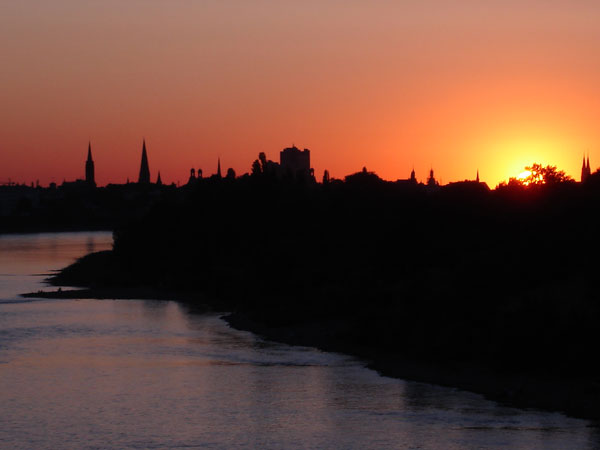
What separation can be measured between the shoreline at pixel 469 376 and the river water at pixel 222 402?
3.11 feet

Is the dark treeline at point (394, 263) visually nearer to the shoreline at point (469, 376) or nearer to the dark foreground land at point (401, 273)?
the dark foreground land at point (401, 273)

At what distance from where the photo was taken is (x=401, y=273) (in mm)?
77500

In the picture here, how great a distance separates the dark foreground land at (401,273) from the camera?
4903cm

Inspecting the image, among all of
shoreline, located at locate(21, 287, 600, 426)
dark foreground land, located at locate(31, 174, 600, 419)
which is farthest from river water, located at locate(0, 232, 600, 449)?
dark foreground land, located at locate(31, 174, 600, 419)

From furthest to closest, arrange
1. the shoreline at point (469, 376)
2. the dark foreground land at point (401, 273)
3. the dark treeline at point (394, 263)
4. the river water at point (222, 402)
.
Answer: the dark treeline at point (394, 263), the dark foreground land at point (401, 273), the shoreline at point (469, 376), the river water at point (222, 402)

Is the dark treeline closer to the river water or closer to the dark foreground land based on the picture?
the dark foreground land

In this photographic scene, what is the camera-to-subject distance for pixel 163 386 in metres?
47.0

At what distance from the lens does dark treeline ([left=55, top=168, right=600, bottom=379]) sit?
5175 cm

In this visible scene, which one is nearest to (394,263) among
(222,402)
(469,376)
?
(469,376)

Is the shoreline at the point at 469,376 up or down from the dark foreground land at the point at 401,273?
down

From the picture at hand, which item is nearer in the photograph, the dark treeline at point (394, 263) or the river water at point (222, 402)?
the river water at point (222, 402)

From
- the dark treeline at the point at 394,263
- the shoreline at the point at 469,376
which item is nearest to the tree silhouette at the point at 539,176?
the dark treeline at the point at 394,263

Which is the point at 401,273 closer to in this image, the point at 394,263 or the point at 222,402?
the point at 394,263

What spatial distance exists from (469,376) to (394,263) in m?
30.6
